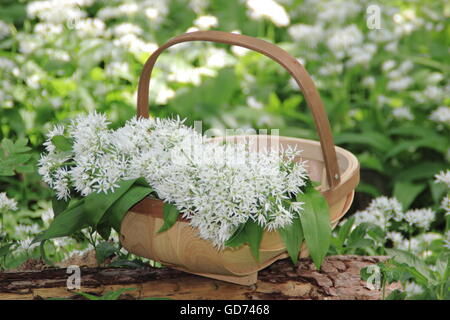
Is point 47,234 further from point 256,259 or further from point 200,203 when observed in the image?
point 256,259

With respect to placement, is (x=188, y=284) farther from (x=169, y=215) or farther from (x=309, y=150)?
(x=309, y=150)

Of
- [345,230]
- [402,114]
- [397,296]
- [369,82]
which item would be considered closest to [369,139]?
[402,114]

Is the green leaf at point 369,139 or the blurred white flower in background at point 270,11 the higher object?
the blurred white flower in background at point 270,11

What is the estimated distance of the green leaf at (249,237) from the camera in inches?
57.6

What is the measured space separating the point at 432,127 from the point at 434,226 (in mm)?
572

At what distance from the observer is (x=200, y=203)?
1.46 meters

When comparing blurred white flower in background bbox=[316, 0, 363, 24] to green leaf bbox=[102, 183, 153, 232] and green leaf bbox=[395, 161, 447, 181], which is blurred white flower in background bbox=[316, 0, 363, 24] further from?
green leaf bbox=[102, 183, 153, 232]

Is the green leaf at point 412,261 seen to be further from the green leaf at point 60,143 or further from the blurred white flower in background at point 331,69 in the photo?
the blurred white flower in background at point 331,69

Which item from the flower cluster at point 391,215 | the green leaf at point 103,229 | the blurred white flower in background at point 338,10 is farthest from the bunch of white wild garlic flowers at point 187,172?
the blurred white flower in background at point 338,10

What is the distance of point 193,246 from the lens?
154 centimetres

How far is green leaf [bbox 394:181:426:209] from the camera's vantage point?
3.02m

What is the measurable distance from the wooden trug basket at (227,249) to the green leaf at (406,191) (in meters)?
1.40

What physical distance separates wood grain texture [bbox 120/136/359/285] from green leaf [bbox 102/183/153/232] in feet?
0.10
